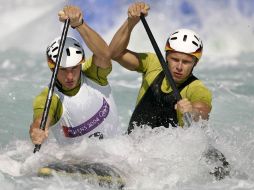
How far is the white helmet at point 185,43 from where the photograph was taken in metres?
6.22

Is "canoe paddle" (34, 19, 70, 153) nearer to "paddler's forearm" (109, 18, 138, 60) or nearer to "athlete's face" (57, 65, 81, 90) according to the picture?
"athlete's face" (57, 65, 81, 90)

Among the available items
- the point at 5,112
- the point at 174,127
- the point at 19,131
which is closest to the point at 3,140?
the point at 19,131

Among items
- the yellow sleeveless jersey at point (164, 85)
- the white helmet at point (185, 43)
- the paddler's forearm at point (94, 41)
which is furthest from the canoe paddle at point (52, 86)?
the white helmet at point (185, 43)

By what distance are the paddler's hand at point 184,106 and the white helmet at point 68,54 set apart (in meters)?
0.97

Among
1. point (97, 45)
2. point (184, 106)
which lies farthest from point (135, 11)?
point (184, 106)

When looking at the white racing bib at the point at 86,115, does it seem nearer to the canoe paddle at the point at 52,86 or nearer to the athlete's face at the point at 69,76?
the athlete's face at the point at 69,76

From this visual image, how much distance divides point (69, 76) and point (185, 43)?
3.51 ft

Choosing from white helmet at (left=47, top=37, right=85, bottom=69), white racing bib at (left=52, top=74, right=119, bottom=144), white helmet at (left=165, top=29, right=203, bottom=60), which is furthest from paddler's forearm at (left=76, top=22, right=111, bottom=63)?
white helmet at (left=165, top=29, right=203, bottom=60)

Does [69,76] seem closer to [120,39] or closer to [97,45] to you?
[97,45]

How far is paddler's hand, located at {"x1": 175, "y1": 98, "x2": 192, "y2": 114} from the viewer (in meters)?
5.94

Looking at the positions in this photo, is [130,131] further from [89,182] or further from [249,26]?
[249,26]

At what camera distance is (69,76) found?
6180 mm

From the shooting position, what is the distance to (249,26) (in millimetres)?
17500

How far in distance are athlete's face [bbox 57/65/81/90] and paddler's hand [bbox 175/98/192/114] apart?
949 millimetres
